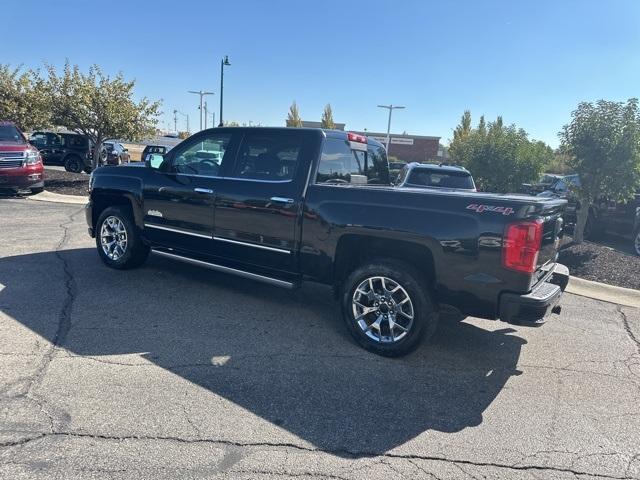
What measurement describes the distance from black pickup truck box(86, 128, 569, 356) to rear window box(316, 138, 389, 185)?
16 millimetres

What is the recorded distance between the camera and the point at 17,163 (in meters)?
11.9

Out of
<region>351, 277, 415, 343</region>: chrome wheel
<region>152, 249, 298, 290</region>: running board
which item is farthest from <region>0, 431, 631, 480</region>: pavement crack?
<region>152, 249, 298, 290</region>: running board

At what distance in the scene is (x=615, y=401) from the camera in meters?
3.69

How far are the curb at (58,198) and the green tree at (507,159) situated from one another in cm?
1193

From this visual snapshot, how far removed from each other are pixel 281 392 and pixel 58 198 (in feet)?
37.9

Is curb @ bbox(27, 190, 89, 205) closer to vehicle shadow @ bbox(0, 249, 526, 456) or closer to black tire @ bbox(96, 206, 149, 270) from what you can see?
black tire @ bbox(96, 206, 149, 270)

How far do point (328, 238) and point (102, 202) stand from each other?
364 centimetres

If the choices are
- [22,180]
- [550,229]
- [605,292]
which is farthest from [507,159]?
[22,180]

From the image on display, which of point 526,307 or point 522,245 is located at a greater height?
point 522,245

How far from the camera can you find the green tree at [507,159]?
50.4 ft

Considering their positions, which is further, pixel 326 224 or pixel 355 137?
pixel 355 137

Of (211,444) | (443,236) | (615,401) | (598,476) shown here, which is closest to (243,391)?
(211,444)

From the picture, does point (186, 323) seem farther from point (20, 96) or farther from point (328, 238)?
point (20, 96)

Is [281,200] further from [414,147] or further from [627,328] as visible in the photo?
[414,147]
